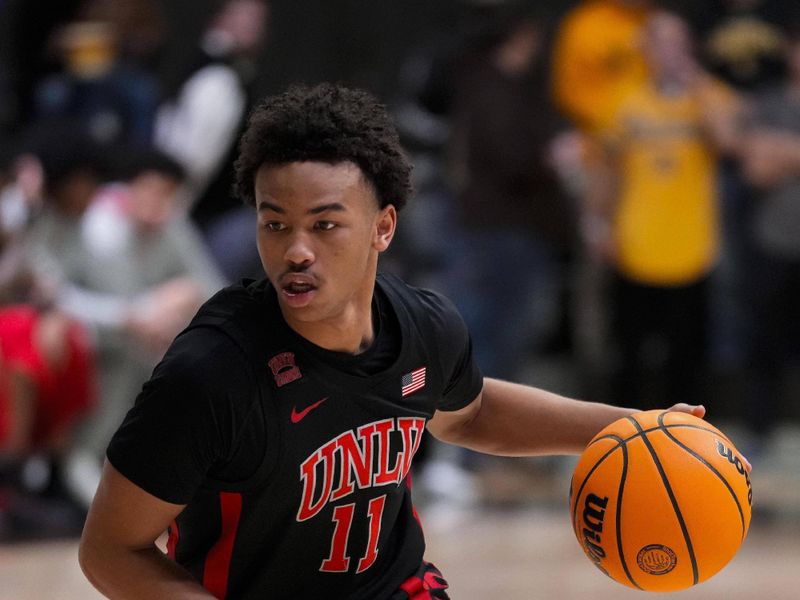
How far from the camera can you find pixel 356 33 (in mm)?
9289

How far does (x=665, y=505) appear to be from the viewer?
3006 millimetres

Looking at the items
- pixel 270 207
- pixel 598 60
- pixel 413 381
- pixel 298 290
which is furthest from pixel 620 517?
pixel 598 60

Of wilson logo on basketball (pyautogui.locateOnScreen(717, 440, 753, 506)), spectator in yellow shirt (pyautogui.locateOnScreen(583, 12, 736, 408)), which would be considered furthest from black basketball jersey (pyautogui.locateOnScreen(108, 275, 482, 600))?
spectator in yellow shirt (pyautogui.locateOnScreen(583, 12, 736, 408))

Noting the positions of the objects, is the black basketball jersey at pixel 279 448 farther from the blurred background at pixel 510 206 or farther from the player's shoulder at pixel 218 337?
the blurred background at pixel 510 206

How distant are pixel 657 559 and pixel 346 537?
27.1 inches

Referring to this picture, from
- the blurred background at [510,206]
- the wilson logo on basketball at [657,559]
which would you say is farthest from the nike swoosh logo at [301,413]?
the blurred background at [510,206]

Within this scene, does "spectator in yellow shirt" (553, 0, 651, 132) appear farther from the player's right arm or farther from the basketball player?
the player's right arm

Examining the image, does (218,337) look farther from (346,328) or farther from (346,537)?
(346,537)

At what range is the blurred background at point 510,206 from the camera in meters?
6.97

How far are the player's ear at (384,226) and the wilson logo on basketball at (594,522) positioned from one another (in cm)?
74

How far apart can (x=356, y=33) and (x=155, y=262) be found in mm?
2837

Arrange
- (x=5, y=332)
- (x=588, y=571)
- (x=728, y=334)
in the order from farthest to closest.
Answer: (x=728, y=334) < (x=5, y=332) < (x=588, y=571)

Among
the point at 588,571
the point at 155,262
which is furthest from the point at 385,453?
the point at 155,262

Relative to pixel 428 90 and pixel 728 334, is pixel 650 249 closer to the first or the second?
pixel 728 334
